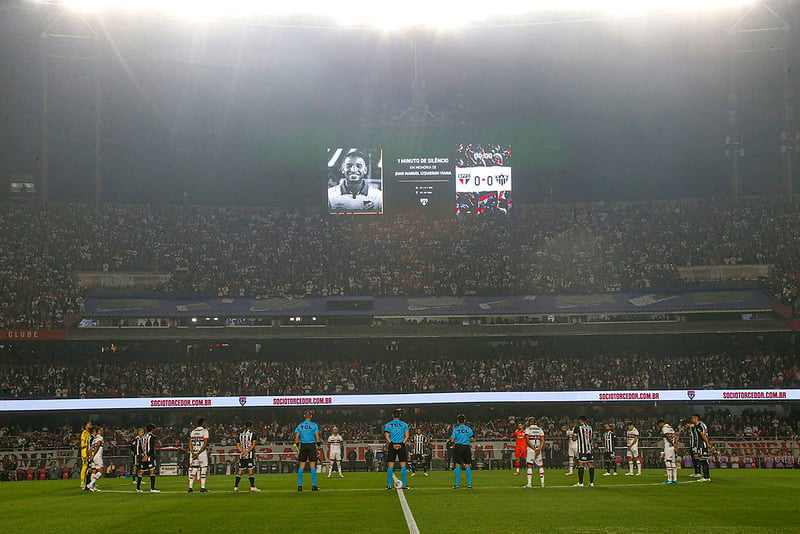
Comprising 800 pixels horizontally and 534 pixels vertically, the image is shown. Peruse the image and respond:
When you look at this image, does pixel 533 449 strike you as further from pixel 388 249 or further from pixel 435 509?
pixel 388 249

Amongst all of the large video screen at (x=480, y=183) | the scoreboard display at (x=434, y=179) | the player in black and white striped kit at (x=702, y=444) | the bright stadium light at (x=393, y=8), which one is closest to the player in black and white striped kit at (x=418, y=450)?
the player in black and white striped kit at (x=702, y=444)

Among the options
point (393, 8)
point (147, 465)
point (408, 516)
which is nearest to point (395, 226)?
point (393, 8)

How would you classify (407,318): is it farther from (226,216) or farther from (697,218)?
(697,218)

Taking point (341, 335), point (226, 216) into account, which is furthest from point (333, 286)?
point (226, 216)

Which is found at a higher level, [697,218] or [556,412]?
[697,218]

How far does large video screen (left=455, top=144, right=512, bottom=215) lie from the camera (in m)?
59.1

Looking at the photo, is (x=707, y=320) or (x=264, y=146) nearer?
(x=707, y=320)

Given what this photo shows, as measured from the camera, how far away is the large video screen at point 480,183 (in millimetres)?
59125

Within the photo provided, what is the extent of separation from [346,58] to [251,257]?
15257 mm

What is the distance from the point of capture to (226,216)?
62.5m

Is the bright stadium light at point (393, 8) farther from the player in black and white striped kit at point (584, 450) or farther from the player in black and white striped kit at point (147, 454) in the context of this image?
the player in black and white striped kit at point (584, 450)

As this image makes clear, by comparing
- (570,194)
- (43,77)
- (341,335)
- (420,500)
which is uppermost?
(43,77)

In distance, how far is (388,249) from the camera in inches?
2372

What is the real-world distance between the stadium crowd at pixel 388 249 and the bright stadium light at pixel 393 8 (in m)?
13.6
